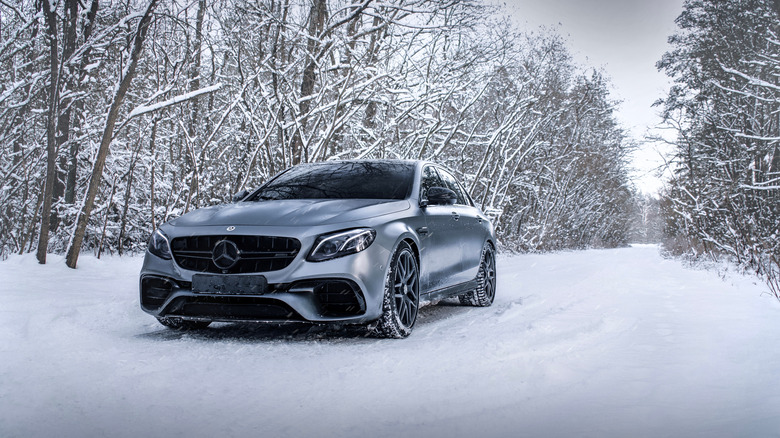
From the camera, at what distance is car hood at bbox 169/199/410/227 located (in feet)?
16.1

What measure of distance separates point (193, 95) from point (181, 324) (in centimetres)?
373

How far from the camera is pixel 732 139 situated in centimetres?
1512

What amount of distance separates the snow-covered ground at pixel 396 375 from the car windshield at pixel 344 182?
121 cm

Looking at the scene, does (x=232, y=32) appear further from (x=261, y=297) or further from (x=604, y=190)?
(x=604, y=190)

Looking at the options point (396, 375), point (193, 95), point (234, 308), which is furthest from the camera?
A: point (193, 95)

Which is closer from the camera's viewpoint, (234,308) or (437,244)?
(234,308)

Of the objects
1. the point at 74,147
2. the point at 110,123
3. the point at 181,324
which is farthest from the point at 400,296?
the point at 74,147

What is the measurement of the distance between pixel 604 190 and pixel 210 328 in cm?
3793

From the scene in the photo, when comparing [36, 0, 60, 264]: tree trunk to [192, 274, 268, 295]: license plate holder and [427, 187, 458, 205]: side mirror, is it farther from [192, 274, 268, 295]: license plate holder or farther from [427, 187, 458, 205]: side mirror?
[427, 187, 458, 205]: side mirror

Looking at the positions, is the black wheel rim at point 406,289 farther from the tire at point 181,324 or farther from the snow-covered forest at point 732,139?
the snow-covered forest at point 732,139

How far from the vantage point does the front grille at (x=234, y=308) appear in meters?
4.65

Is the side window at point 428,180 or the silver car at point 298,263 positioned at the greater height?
the side window at point 428,180

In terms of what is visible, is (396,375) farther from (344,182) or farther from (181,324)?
(344,182)

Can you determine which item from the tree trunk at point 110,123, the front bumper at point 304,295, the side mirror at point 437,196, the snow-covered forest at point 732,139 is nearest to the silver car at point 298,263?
the front bumper at point 304,295
